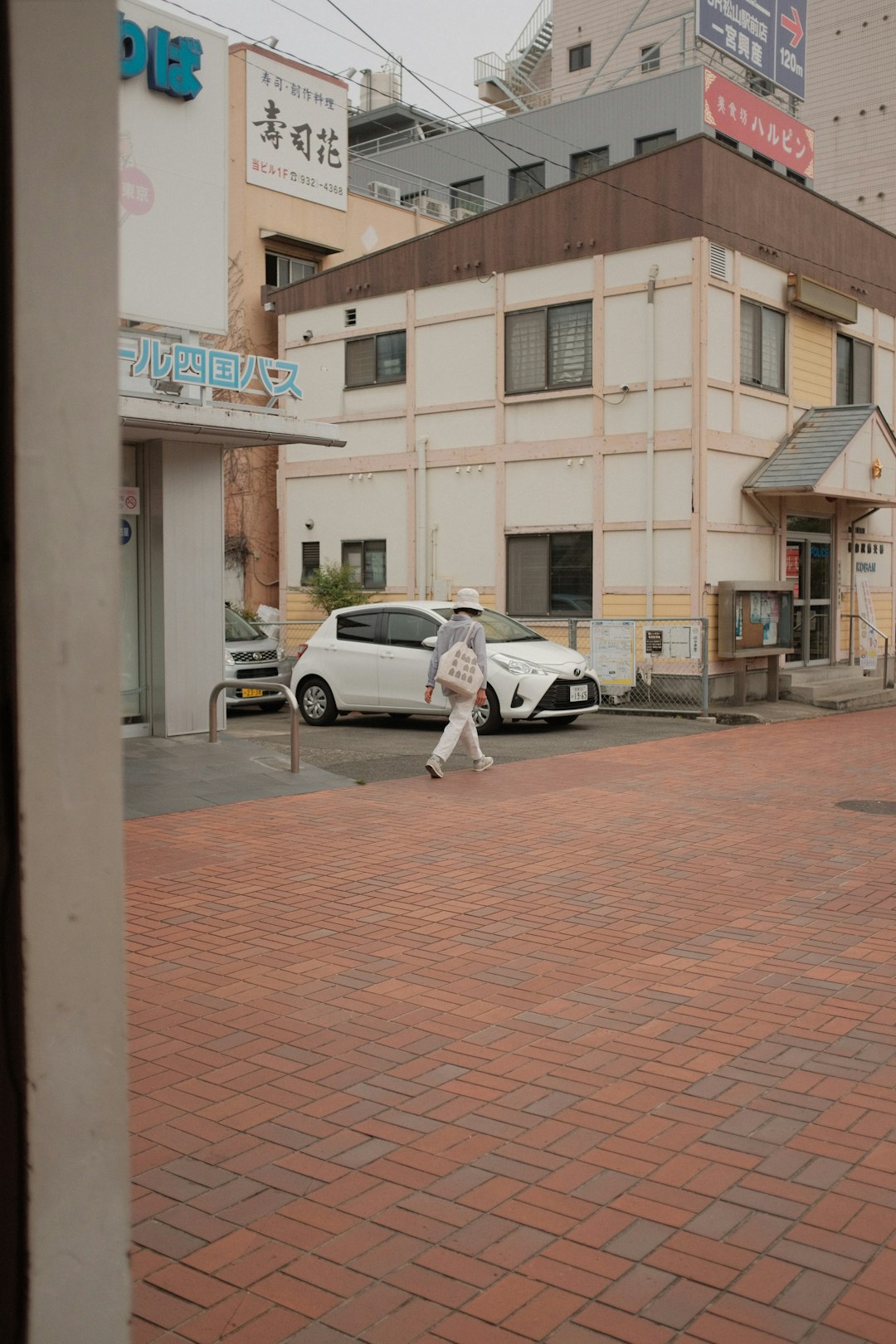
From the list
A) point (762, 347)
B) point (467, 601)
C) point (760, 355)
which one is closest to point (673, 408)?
point (760, 355)

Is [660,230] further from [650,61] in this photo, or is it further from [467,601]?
[650,61]

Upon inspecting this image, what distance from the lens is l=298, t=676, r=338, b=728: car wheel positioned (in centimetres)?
1717

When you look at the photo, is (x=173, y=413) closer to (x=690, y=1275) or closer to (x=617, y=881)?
(x=617, y=881)

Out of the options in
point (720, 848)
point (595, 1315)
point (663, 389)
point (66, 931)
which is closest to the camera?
point (66, 931)

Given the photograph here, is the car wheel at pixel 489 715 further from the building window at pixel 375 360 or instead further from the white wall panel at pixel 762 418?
the building window at pixel 375 360

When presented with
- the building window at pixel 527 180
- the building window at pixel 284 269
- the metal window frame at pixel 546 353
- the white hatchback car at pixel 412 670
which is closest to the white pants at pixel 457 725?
the white hatchback car at pixel 412 670

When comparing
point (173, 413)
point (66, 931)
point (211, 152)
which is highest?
point (211, 152)

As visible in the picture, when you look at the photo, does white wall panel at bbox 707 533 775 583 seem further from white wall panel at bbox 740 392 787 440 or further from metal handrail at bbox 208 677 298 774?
metal handrail at bbox 208 677 298 774

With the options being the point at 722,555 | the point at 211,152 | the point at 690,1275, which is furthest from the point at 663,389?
the point at 690,1275

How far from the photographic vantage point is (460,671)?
1218 cm

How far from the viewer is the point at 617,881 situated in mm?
8000

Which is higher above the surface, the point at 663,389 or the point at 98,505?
the point at 663,389

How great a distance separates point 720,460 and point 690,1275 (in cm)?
1755

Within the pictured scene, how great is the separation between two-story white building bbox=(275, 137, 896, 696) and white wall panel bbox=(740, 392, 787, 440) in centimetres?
4
